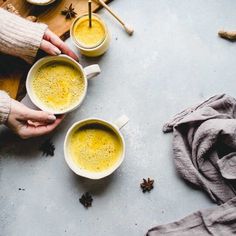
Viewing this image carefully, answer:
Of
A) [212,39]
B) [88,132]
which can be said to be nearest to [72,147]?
[88,132]

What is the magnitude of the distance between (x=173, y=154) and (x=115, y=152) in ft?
0.66

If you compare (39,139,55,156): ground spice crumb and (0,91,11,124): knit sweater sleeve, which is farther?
(39,139,55,156): ground spice crumb

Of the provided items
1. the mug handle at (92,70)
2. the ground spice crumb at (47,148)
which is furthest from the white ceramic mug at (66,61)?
the ground spice crumb at (47,148)

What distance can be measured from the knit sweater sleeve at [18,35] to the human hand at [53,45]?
0.02 metres

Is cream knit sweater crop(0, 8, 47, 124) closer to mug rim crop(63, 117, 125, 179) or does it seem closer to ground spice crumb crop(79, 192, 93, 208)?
mug rim crop(63, 117, 125, 179)

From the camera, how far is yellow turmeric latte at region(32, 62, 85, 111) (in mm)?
1428

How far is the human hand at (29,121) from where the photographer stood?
1353 mm

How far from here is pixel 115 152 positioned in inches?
55.5

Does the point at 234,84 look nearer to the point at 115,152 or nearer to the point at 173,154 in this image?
the point at 173,154

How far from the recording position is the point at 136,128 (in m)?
1.47

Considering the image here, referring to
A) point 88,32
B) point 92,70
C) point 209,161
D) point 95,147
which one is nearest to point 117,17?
point 88,32

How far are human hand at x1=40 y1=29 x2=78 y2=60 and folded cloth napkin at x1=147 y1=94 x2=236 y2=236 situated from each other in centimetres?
45

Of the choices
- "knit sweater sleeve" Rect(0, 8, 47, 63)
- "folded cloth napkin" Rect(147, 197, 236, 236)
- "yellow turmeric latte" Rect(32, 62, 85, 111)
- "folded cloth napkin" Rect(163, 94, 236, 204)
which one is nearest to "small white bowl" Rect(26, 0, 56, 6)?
"knit sweater sleeve" Rect(0, 8, 47, 63)

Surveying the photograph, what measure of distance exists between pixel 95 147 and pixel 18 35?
0.45 meters
